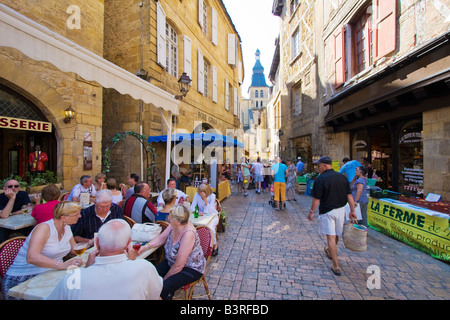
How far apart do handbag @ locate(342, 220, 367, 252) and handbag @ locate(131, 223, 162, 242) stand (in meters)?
2.60

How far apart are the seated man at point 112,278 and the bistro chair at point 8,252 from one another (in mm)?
1079

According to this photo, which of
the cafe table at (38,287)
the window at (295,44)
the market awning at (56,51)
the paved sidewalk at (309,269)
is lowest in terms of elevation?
the paved sidewalk at (309,269)

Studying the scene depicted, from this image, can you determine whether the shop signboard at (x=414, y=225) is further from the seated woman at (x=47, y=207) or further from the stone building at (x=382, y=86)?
the seated woman at (x=47, y=207)

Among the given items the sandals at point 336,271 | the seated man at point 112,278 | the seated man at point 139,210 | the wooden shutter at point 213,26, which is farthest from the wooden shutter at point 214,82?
the seated man at point 112,278

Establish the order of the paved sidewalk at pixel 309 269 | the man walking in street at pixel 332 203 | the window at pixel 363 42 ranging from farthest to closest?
the window at pixel 363 42 < the man walking in street at pixel 332 203 < the paved sidewalk at pixel 309 269

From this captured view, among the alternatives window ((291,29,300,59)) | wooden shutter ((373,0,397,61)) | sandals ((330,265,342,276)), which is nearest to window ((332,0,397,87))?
wooden shutter ((373,0,397,61))

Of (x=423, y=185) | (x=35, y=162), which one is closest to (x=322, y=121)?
(x=423, y=185)

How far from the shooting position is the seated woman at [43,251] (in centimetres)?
193

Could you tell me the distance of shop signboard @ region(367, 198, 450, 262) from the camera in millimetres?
3518

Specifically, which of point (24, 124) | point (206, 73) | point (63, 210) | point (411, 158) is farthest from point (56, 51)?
point (206, 73)

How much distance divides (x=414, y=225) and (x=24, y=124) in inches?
324

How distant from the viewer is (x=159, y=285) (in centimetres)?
162

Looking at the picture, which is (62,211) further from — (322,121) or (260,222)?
(322,121)

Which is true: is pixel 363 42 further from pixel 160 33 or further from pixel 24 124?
pixel 24 124
